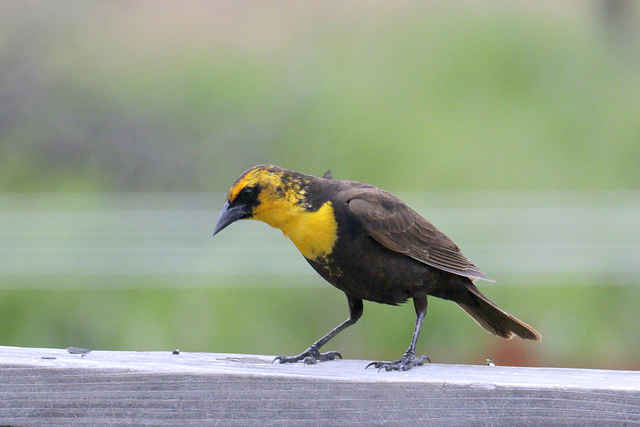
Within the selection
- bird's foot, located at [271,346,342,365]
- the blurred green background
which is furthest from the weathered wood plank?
the blurred green background

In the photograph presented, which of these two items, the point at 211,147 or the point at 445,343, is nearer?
the point at 445,343

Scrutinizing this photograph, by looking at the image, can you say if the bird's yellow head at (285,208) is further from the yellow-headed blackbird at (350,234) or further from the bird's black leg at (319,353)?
the bird's black leg at (319,353)

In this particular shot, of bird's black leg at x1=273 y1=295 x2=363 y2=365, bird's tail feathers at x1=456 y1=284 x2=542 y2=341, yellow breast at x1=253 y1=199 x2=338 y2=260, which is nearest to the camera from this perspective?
bird's black leg at x1=273 y1=295 x2=363 y2=365

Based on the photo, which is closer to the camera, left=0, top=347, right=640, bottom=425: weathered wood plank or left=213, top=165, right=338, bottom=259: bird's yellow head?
left=0, top=347, right=640, bottom=425: weathered wood plank

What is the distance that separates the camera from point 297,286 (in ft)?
23.1

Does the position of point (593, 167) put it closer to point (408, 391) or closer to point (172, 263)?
point (172, 263)

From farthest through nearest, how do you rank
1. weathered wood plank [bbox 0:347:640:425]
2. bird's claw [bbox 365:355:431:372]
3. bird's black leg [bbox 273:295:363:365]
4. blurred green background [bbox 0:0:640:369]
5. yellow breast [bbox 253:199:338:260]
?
blurred green background [bbox 0:0:640:369] < yellow breast [bbox 253:199:338:260] < bird's black leg [bbox 273:295:363:365] < bird's claw [bbox 365:355:431:372] < weathered wood plank [bbox 0:347:640:425]

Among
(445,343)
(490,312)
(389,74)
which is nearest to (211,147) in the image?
(389,74)

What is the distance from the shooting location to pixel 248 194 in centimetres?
367

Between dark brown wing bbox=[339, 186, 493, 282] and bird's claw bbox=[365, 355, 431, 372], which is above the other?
dark brown wing bbox=[339, 186, 493, 282]

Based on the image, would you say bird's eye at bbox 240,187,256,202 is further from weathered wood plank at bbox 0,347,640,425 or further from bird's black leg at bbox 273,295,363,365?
weathered wood plank at bbox 0,347,640,425

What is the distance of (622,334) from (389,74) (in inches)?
197

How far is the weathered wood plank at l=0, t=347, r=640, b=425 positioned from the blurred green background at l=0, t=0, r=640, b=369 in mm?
3545

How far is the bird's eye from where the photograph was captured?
3654 millimetres
